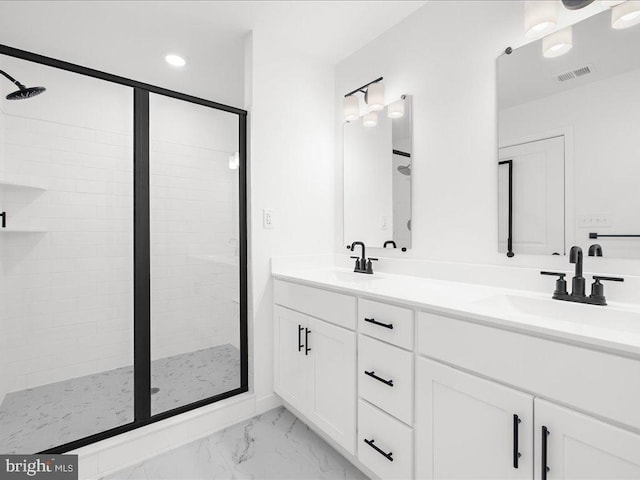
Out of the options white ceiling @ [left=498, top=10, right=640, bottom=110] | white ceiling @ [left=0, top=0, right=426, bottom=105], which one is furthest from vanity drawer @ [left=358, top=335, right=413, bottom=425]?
white ceiling @ [left=0, top=0, right=426, bottom=105]

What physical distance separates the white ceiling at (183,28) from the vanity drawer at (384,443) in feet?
6.98

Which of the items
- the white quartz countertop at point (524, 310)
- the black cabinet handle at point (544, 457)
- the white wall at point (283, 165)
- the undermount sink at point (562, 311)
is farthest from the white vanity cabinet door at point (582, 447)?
the white wall at point (283, 165)

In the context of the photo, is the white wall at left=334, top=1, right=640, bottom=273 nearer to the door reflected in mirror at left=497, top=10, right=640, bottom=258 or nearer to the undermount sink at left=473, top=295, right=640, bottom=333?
the door reflected in mirror at left=497, top=10, right=640, bottom=258

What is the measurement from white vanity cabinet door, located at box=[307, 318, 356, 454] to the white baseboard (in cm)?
54

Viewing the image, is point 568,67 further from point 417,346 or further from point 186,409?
point 186,409

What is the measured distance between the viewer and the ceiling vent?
4.14ft

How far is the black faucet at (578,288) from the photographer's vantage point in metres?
1.13

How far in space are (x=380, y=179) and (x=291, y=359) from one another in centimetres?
126

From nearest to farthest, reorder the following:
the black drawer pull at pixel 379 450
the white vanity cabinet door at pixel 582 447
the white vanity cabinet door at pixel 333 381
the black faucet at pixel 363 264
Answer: the white vanity cabinet door at pixel 582 447 < the black drawer pull at pixel 379 450 < the white vanity cabinet door at pixel 333 381 < the black faucet at pixel 363 264

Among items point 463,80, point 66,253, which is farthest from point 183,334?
point 463,80

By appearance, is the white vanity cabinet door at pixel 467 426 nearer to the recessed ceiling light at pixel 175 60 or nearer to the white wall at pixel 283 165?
the white wall at pixel 283 165

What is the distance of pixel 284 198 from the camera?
216 cm

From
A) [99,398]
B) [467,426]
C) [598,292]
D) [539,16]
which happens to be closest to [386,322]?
[467,426]

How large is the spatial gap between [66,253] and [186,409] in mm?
1250
